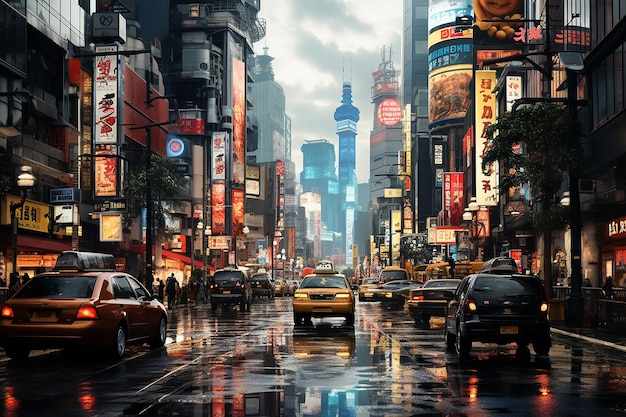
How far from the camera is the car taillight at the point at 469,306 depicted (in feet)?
57.9

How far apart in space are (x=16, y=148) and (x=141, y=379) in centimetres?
3641

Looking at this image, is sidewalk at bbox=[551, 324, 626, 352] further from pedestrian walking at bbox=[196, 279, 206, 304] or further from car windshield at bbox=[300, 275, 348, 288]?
pedestrian walking at bbox=[196, 279, 206, 304]

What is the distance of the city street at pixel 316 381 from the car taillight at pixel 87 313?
840 mm


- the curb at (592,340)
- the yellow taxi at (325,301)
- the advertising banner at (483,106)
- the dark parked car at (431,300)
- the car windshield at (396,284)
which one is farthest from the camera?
the advertising banner at (483,106)

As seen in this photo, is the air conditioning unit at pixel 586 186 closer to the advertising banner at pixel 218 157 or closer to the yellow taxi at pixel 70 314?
the yellow taxi at pixel 70 314

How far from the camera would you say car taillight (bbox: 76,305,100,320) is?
16.2m

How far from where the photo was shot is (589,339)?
74.8 ft

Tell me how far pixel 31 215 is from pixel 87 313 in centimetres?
3164

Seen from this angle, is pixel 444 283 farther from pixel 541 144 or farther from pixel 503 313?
pixel 503 313

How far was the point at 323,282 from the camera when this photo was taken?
2812 cm

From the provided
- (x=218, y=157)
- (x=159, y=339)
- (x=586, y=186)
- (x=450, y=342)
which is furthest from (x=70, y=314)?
(x=218, y=157)

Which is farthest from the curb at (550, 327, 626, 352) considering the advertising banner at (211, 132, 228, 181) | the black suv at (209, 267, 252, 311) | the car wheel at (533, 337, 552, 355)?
the advertising banner at (211, 132, 228, 181)

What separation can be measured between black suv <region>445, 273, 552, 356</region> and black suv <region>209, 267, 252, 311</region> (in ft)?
81.7

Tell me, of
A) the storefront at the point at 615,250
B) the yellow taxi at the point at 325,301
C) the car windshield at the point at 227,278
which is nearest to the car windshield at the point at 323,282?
the yellow taxi at the point at 325,301
